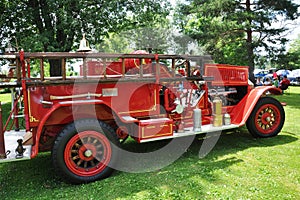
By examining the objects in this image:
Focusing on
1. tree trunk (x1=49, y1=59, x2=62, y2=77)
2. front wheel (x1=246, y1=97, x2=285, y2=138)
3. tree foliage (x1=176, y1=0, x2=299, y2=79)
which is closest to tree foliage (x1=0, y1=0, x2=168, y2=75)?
tree trunk (x1=49, y1=59, x2=62, y2=77)

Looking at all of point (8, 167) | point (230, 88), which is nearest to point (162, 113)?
point (230, 88)

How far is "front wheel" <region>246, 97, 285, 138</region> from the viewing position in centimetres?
536

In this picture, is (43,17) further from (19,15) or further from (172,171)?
(172,171)

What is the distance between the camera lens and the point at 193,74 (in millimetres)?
5168

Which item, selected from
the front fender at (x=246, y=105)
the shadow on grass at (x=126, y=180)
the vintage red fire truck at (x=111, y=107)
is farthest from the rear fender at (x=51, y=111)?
the front fender at (x=246, y=105)

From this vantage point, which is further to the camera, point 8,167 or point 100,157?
point 8,167

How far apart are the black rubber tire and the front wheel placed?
3.00 meters

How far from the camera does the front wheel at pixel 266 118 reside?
536 centimetres

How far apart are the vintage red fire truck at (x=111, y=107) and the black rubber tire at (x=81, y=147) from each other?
13 mm

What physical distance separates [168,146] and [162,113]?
0.88 meters

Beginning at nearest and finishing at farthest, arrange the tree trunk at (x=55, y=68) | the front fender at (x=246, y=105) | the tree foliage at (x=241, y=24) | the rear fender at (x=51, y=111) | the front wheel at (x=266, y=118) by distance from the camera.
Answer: the rear fender at (x=51, y=111) → the front fender at (x=246, y=105) → the front wheel at (x=266, y=118) → the tree trunk at (x=55, y=68) → the tree foliage at (x=241, y=24)

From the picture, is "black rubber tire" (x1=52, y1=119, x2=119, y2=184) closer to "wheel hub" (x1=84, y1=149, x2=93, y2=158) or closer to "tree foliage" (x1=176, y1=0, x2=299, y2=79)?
"wheel hub" (x1=84, y1=149, x2=93, y2=158)

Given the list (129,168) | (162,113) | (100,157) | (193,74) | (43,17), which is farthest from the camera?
(43,17)

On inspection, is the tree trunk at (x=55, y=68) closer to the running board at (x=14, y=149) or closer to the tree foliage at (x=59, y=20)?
the tree foliage at (x=59, y=20)
